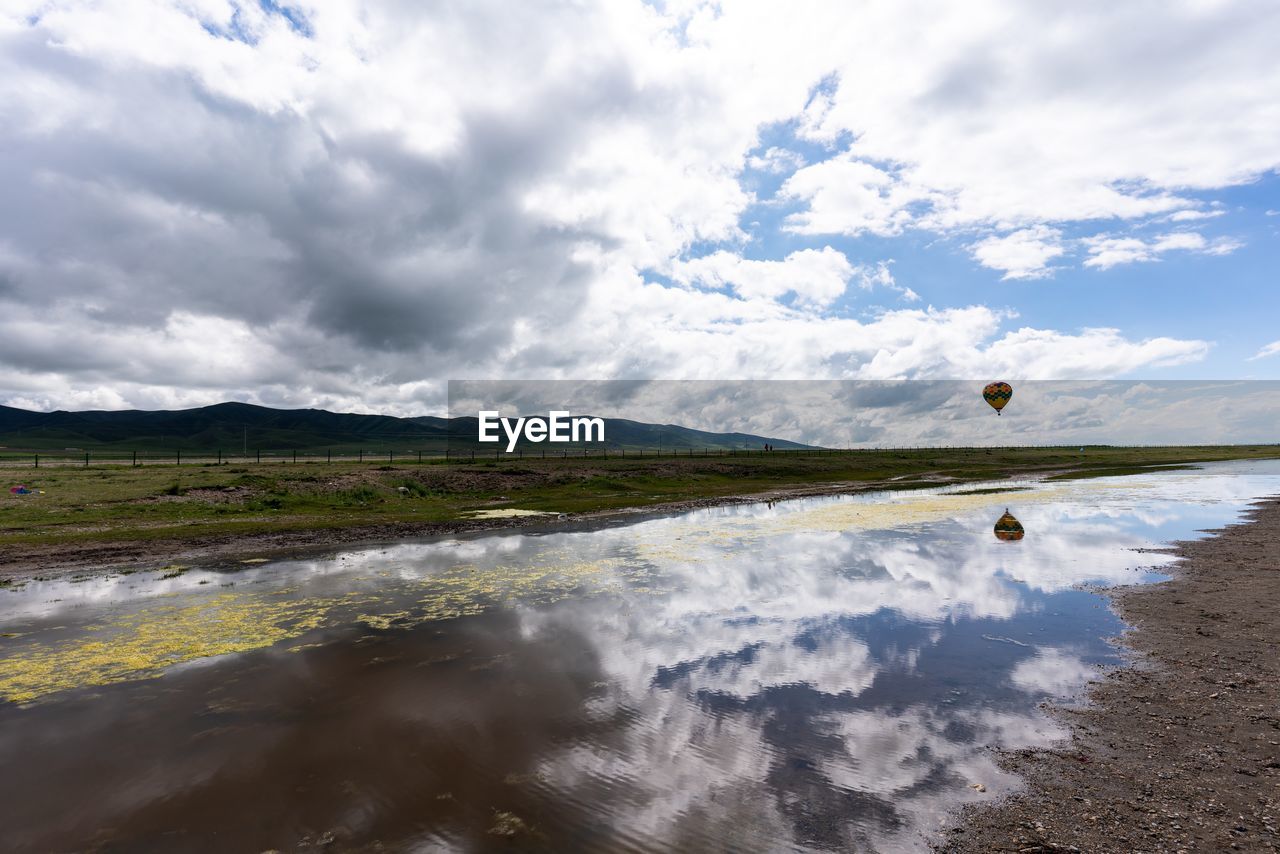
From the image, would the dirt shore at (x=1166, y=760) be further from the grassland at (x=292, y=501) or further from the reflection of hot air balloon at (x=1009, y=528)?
the grassland at (x=292, y=501)

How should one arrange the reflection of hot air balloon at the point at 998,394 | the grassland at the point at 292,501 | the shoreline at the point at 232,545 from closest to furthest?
the shoreline at the point at 232,545
the grassland at the point at 292,501
the reflection of hot air balloon at the point at 998,394

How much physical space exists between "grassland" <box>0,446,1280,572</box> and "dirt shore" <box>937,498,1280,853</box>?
3483 cm

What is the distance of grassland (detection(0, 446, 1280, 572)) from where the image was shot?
3262cm

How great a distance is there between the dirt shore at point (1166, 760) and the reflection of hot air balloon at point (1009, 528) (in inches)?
688

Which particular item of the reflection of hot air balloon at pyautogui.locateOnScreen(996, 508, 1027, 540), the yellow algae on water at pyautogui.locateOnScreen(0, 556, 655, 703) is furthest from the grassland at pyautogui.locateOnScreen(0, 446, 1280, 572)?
the reflection of hot air balloon at pyautogui.locateOnScreen(996, 508, 1027, 540)

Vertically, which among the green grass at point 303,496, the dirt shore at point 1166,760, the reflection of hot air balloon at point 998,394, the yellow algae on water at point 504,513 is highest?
the reflection of hot air balloon at point 998,394

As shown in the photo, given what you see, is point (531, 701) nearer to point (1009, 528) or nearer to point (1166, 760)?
point (1166, 760)

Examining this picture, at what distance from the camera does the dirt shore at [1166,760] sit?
24.9ft

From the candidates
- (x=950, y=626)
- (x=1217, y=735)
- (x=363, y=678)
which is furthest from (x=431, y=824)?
(x=950, y=626)

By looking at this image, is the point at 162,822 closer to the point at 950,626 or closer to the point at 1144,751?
the point at 1144,751

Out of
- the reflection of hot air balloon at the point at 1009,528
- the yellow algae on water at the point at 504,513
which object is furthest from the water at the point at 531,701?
the yellow algae on water at the point at 504,513

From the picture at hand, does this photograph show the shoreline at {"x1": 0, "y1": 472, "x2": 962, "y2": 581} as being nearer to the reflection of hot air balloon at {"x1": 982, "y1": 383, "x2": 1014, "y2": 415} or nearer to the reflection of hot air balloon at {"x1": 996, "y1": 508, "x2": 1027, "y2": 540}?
the reflection of hot air balloon at {"x1": 996, "y1": 508, "x2": 1027, "y2": 540}

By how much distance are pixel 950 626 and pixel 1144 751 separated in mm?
7634

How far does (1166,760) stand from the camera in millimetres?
9352
